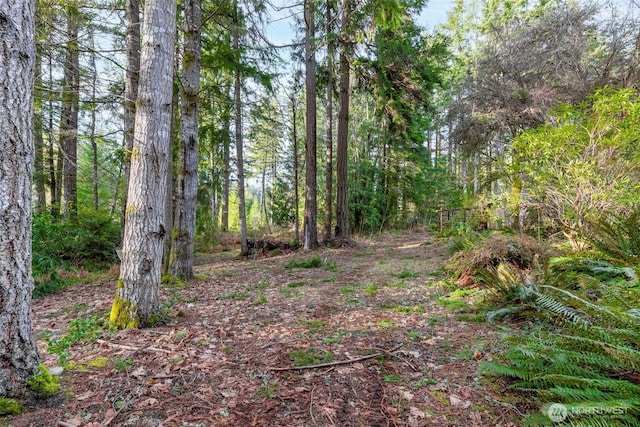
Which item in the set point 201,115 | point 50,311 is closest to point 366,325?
point 50,311

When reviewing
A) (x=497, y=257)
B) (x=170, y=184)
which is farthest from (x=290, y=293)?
(x=170, y=184)

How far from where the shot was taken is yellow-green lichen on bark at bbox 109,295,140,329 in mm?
2930

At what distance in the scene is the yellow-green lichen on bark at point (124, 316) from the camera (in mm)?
2930

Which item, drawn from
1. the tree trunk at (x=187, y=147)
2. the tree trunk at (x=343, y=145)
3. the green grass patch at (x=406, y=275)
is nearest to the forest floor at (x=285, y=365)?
the green grass patch at (x=406, y=275)

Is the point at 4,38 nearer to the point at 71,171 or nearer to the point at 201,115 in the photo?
the point at 201,115

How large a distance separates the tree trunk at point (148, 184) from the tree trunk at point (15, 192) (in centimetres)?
113

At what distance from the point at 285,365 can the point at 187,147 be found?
13.5 ft

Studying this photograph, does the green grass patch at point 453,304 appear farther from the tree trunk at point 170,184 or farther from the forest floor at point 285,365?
the tree trunk at point 170,184

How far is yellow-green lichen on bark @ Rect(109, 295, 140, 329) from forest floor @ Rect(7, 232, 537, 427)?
14 centimetres

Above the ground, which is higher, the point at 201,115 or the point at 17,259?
the point at 201,115

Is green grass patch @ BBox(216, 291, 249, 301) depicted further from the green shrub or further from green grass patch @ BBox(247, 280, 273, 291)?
the green shrub

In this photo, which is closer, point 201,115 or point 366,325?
point 366,325

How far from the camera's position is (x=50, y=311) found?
3938 mm

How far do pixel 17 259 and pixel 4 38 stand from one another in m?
1.21
